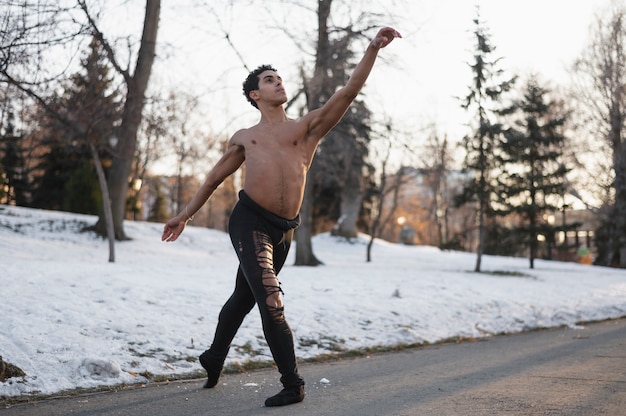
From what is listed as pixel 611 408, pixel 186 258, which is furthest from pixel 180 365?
pixel 186 258

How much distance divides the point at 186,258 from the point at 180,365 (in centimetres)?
1504

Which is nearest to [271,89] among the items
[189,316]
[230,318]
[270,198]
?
[270,198]

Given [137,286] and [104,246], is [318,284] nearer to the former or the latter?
[137,286]

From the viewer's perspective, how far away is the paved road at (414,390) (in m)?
3.47

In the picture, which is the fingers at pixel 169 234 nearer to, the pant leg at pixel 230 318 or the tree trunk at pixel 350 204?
the pant leg at pixel 230 318

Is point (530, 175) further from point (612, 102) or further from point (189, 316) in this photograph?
point (189, 316)

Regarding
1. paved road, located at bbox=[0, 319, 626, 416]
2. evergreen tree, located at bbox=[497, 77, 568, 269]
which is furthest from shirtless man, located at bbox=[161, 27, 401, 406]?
evergreen tree, located at bbox=[497, 77, 568, 269]

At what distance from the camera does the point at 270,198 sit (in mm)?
3721

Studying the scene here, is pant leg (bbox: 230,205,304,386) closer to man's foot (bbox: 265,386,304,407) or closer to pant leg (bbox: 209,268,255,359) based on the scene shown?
man's foot (bbox: 265,386,304,407)

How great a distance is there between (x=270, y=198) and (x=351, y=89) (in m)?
0.81

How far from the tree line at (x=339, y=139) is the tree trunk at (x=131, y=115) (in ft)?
0.13

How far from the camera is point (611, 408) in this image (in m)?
3.46

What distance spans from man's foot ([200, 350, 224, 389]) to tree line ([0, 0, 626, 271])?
3.73m

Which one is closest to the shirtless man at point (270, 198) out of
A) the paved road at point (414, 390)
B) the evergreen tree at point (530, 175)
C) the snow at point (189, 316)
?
the paved road at point (414, 390)
